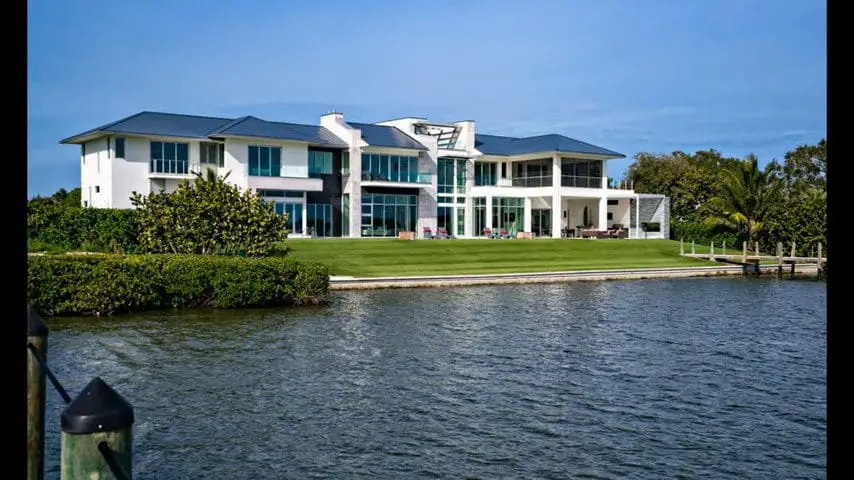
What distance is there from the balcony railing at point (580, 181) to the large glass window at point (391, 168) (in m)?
11.7

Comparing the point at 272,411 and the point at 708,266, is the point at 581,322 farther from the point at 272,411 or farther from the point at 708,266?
the point at 708,266

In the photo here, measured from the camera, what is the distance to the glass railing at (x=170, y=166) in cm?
4684

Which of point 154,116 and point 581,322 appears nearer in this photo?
point 581,322

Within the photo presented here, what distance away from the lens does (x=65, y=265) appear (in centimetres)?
1989

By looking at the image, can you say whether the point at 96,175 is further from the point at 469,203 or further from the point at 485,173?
the point at 485,173

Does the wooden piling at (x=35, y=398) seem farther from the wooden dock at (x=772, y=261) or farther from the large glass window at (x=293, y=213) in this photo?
the large glass window at (x=293, y=213)

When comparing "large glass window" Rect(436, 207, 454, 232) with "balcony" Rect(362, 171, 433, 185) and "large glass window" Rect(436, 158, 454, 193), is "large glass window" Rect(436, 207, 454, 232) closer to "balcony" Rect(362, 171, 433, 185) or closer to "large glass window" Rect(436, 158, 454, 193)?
"large glass window" Rect(436, 158, 454, 193)

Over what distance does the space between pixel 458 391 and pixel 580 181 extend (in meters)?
49.9

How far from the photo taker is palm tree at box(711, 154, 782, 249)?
157 ft

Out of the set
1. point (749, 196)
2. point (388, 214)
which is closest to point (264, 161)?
point (388, 214)

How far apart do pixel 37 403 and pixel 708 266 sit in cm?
3934

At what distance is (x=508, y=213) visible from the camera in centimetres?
6025

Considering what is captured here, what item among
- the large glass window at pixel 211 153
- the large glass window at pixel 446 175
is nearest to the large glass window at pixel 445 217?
the large glass window at pixel 446 175

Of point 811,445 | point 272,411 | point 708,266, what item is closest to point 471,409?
point 272,411
